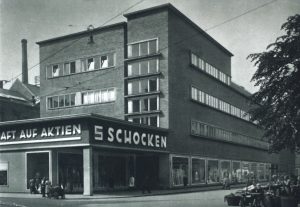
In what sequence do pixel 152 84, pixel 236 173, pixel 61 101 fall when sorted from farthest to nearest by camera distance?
pixel 236 173 → pixel 61 101 → pixel 152 84

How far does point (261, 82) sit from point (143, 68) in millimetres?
19347

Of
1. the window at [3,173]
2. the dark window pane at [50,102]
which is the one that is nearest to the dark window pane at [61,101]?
the dark window pane at [50,102]

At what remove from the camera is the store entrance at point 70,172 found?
3600cm

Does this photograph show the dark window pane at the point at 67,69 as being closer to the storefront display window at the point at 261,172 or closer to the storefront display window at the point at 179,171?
the storefront display window at the point at 179,171

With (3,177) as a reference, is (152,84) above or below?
above

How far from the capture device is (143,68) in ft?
140

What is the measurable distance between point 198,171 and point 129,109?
35.6 feet

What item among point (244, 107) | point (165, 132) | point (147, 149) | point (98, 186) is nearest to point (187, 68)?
point (165, 132)

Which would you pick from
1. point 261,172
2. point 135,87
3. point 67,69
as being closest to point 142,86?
point 135,87

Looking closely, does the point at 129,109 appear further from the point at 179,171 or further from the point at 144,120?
the point at 179,171

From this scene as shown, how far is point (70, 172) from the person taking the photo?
37.2 meters

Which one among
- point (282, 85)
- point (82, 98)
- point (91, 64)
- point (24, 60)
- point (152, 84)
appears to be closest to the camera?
point (282, 85)

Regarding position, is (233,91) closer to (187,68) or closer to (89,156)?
(187,68)

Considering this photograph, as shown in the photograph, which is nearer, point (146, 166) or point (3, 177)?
point (3, 177)
